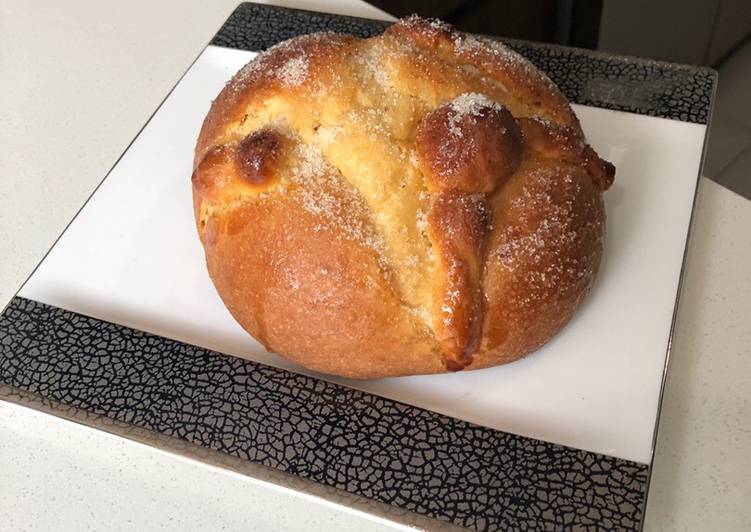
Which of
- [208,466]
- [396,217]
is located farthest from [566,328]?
[208,466]

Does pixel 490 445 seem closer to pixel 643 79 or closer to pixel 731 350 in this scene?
pixel 731 350

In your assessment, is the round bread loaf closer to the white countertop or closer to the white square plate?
the white square plate

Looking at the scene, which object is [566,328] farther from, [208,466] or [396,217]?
[208,466]

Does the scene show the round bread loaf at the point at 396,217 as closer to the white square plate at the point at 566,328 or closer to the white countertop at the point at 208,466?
the white square plate at the point at 566,328

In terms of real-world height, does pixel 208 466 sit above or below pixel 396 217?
below

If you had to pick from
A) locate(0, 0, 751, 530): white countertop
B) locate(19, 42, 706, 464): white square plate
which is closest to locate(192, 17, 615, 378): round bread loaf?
locate(19, 42, 706, 464): white square plate

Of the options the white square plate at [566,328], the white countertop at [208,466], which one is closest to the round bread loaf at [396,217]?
the white square plate at [566,328]

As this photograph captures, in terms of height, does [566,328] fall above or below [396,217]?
below

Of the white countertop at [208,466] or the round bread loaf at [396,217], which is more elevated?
the round bread loaf at [396,217]
